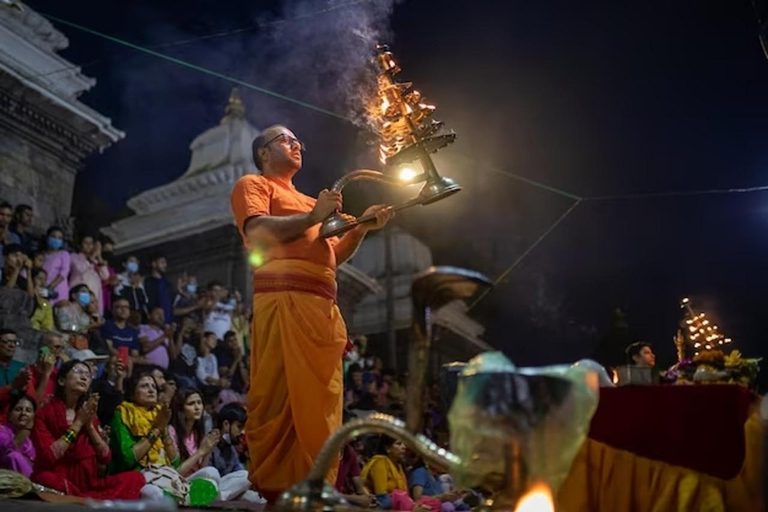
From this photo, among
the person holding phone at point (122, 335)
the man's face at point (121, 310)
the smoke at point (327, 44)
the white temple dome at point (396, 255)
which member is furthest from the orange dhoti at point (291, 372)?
the white temple dome at point (396, 255)

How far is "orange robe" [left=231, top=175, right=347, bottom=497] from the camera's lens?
3.38 metres

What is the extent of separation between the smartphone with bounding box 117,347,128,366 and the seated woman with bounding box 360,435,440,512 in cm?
250

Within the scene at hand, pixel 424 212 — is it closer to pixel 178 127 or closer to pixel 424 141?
pixel 178 127

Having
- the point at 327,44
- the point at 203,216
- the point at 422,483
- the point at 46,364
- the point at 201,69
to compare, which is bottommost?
the point at 422,483

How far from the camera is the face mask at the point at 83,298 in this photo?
7141 mm

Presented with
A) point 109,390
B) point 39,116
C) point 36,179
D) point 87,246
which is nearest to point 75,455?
point 109,390

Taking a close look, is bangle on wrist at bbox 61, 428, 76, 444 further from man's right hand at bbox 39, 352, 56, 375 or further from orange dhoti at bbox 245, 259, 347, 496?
orange dhoti at bbox 245, 259, 347, 496

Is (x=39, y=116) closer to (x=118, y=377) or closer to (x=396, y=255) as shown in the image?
(x=118, y=377)

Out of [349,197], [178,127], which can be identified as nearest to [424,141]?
[349,197]

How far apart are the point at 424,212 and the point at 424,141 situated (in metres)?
10.3

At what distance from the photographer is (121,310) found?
7395mm

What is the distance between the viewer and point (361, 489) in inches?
213

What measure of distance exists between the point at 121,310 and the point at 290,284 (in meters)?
4.45

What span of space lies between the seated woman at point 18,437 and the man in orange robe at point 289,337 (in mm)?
1801
